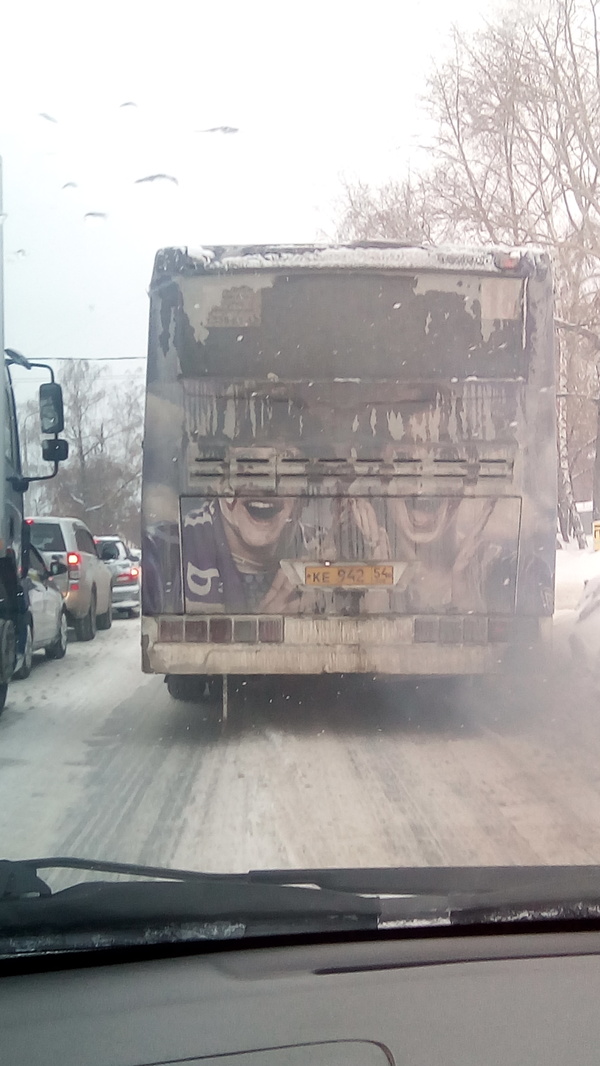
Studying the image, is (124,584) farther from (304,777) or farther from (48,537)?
(304,777)

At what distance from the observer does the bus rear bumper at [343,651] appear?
723 cm

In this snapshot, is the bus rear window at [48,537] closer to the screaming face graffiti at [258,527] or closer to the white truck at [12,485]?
the white truck at [12,485]

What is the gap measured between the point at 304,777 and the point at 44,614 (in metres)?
6.07

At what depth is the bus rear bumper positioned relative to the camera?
7.23 m

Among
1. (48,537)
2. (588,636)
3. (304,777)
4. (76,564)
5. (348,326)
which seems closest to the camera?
(304,777)

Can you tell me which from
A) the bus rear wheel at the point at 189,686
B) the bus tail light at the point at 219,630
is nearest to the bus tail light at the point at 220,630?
the bus tail light at the point at 219,630

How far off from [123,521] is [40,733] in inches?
657

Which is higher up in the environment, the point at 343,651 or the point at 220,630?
the point at 220,630

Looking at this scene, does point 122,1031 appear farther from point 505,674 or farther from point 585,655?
point 585,655

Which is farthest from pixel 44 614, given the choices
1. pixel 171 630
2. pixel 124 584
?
pixel 124 584

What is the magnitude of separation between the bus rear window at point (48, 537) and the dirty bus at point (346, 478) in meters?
7.17

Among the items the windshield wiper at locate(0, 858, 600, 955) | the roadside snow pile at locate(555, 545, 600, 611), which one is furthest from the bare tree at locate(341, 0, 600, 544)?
the windshield wiper at locate(0, 858, 600, 955)

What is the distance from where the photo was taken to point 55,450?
8.26 metres

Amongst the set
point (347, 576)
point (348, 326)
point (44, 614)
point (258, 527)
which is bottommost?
point (44, 614)
